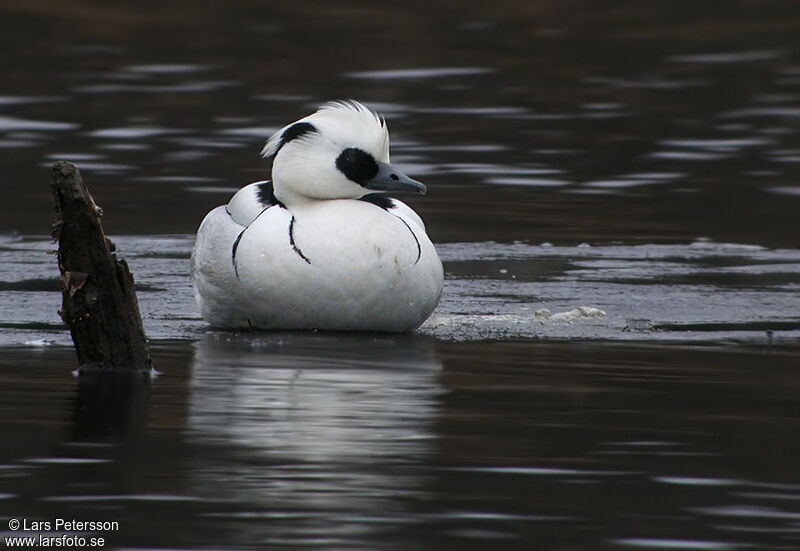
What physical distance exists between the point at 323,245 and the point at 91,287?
1743 mm


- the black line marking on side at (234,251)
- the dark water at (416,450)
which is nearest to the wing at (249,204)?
the black line marking on side at (234,251)

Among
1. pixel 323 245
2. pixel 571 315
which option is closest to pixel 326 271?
pixel 323 245

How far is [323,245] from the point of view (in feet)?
29.6

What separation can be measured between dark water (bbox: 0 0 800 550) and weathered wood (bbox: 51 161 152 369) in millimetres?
212

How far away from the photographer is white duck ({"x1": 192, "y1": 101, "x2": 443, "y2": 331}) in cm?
902

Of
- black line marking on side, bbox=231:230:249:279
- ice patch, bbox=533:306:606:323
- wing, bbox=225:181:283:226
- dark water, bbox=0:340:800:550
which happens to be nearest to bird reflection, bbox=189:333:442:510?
dark water, bbox=0:340:800:550

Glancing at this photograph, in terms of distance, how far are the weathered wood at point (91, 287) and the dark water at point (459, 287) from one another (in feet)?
0.70

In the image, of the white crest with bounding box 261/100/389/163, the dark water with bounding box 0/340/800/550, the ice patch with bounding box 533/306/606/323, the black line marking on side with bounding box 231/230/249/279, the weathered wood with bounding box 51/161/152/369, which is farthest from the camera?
the ice patch with bounding box 533/306/606/323

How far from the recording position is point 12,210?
564 inches

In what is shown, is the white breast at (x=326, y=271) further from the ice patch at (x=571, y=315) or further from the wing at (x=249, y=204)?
the ice patch at (x=571, y=315)

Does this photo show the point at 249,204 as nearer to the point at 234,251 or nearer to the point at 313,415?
the point at 234,251

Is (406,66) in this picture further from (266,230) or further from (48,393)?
(48,393)

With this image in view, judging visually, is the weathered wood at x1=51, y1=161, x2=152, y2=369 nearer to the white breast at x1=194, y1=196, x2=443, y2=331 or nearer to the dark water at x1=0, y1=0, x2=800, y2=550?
the dark water at x1=0, y1=0, x2=800, y2=550

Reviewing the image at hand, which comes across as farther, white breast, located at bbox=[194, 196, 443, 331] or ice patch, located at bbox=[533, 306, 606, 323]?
ice patch, located at bbox=[533, 306, 606, 323]
